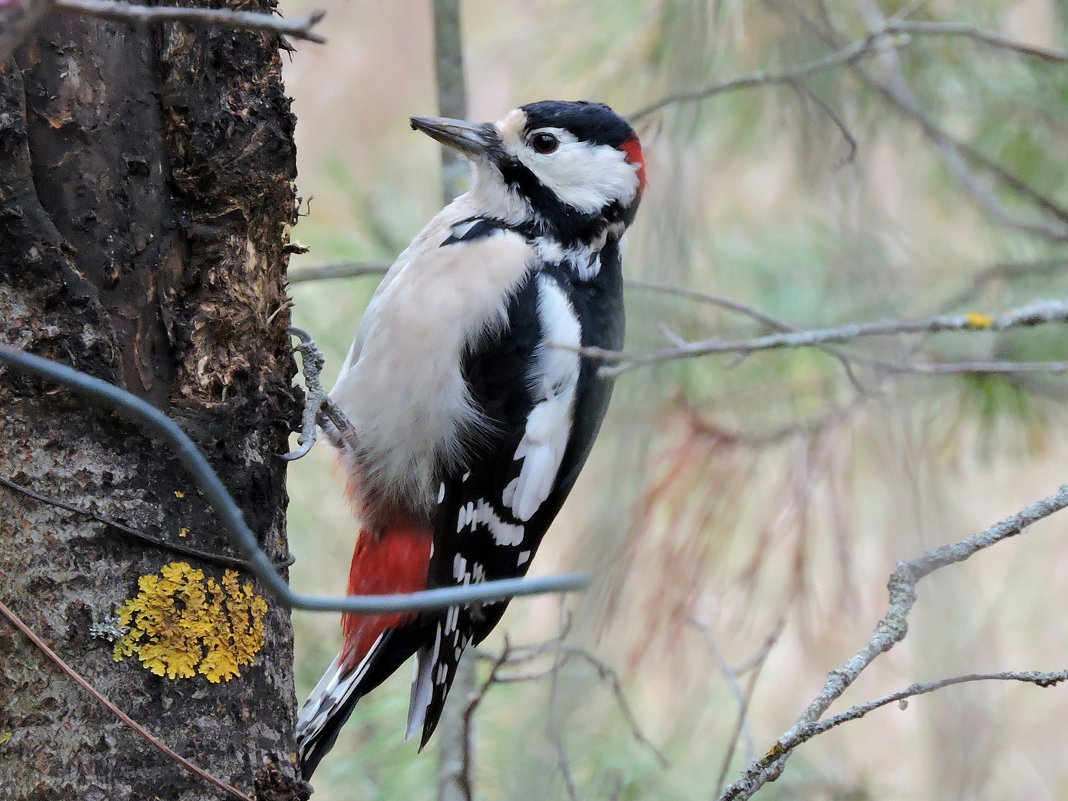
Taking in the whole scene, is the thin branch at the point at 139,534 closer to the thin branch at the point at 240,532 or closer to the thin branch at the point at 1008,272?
the thin branch at the point at 240,532

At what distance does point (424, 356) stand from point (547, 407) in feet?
0.79

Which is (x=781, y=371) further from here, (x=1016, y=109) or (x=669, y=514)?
(x=1016, y=109)

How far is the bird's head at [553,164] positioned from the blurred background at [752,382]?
0.11m

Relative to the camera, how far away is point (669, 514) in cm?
207

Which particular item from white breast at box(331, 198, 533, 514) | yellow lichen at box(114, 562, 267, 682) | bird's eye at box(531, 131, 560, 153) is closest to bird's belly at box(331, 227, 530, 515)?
white breast at box(331, 198, 533, 514)

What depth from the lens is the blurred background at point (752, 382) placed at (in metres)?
1.89

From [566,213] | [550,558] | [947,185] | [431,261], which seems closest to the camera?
[431,261]

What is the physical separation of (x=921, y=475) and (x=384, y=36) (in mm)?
1979

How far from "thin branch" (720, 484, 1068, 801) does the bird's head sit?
1.03 meters

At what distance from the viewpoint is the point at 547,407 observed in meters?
1.93

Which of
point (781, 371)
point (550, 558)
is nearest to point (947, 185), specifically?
point (781, 371)

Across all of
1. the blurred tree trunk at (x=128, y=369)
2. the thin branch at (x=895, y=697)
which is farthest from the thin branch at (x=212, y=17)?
the thin branch at (x=895, y=697)

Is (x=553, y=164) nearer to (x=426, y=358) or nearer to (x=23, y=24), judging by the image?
(x=426, y=358)

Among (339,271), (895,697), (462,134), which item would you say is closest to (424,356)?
(339,271)
